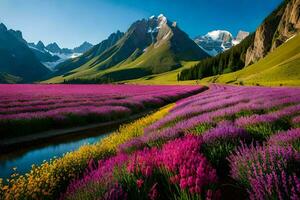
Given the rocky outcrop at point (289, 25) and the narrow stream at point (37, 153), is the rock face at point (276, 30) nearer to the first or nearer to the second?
the rocky outcrop at point (289, 25)

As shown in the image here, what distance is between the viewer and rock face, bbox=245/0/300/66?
124 m

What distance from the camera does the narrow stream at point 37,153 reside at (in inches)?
497

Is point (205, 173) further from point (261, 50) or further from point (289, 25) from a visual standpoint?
point (261, 50)

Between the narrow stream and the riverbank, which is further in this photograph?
the riverbank

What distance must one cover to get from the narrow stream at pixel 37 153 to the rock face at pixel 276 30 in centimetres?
12541

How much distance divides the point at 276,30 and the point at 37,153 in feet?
473

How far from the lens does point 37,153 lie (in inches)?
606

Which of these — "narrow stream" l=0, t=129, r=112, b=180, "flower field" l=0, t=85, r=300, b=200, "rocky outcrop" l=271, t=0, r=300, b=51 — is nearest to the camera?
"flower field" l=0, t=85, r=300, b=200

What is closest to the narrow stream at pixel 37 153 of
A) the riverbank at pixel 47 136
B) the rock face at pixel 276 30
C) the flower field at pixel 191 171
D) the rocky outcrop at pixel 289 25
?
the riverbank at pixel 47 136

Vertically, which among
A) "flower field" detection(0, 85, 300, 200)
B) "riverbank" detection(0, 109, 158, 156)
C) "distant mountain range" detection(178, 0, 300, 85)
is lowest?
"riverbank" detection(0, 109, 158, 156)

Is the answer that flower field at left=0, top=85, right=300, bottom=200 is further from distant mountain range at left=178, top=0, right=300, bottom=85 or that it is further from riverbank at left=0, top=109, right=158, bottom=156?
distant mountain range at left=178, top=0, right=300, bottom=85

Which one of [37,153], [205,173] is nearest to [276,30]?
[37,153]

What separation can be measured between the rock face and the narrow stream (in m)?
125

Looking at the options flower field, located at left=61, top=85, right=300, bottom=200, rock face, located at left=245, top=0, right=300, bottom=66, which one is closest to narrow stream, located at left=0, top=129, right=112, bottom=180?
flower field, located at left=61, top=85, right=300, bottom=200
